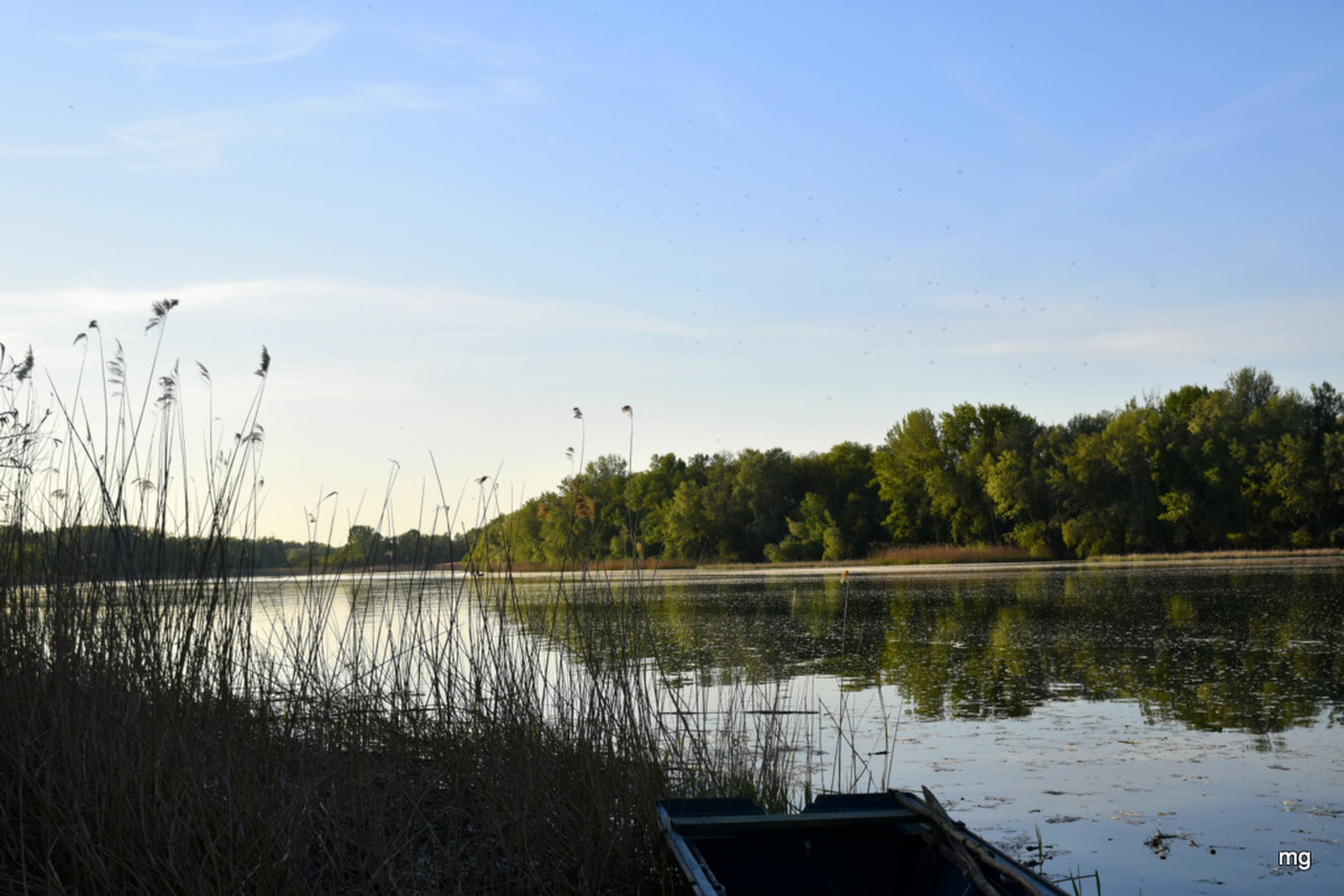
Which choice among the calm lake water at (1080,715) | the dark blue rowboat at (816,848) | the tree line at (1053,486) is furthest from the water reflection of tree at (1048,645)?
the tree line at (1053,486)

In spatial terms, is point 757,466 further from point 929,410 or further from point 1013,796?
point 1013,796

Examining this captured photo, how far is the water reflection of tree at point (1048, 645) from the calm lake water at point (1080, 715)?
0.04m

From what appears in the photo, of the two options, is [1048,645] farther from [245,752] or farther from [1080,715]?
[245,752]

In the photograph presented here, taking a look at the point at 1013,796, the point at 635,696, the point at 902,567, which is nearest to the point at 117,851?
the point at 635,696

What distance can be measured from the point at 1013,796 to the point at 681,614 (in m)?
13.8

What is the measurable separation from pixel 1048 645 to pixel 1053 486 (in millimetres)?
39323

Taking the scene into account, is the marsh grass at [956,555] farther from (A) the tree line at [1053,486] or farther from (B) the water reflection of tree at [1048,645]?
(B) the water reflection of tree at [1048,645]

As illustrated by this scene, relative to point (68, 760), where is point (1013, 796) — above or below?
below

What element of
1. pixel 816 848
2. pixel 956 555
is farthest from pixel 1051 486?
pixel 816 848

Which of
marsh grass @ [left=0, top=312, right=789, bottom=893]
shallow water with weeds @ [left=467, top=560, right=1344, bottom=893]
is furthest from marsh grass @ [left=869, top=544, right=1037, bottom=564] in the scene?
marsh grass @ [left=0, top=312, right=789, bottom=893]

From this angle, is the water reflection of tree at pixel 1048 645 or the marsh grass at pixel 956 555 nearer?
the water reflection of tree at pixel 1048 645

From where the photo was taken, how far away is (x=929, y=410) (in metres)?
59.2

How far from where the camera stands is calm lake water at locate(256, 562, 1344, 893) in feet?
16.8

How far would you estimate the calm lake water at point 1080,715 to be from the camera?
5.12 meters
